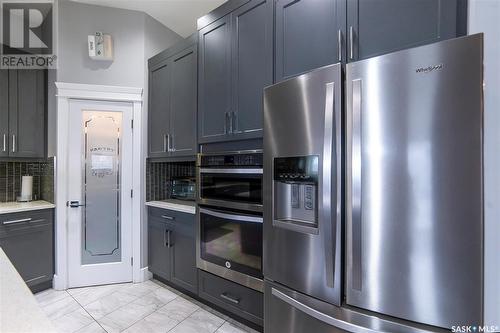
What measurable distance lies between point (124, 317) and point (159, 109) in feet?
6.93

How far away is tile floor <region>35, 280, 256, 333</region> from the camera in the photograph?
215 centimetres

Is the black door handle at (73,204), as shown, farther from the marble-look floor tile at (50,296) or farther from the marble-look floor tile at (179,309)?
the marble-look floor tile at (179,309)

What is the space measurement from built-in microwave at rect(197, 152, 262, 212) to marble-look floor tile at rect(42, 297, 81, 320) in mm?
1608

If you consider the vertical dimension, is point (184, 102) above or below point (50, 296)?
above

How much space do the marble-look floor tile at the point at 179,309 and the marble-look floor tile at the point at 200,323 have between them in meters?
0.07

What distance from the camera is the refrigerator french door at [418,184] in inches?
36.3

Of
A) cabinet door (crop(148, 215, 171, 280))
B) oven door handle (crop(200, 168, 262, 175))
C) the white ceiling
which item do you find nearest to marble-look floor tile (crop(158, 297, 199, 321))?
cabinet door (crop(148, 215, 171, 280))

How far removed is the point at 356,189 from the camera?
3.76ft

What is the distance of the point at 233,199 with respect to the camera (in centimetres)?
201

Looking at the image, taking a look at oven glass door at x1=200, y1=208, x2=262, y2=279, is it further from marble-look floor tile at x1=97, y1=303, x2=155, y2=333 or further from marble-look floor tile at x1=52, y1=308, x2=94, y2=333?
marble-look floor tile at x1=52, y1=308, x2=94, y2=333

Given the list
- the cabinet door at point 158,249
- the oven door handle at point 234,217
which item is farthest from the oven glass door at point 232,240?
the cabinet door at point 158,249

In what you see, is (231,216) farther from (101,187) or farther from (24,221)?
(24,221)

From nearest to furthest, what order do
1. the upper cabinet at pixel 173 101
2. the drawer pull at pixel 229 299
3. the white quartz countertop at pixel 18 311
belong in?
the white quartz countertop at pixel 18 311
the drawer pull at pixel 229 299
the upper cabinet at pixel 173 101
